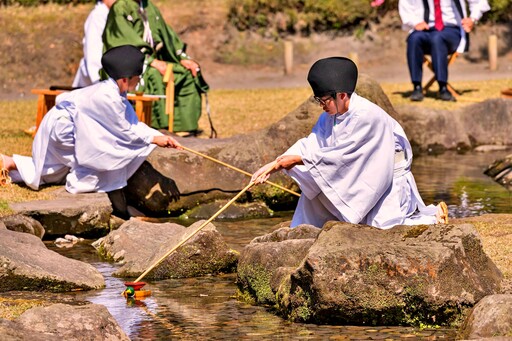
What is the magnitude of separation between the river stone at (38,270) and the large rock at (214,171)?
2966 mm

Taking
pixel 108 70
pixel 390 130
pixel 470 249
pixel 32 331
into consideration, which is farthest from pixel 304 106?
pixel 32 331

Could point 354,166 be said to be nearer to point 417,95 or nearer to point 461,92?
point 417,95

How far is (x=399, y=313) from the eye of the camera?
8.27 metres

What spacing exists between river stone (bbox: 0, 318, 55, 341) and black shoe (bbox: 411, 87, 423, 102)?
12674 millimetres

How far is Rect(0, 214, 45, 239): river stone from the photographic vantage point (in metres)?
11.3

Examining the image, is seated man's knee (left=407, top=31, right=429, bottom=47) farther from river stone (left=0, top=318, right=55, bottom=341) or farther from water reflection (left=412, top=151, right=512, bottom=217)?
river stone (left=0, top=318, right=55, bottom=341)

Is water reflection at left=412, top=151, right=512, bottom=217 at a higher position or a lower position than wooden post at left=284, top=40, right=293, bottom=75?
higher

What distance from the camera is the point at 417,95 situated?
64.0 feet

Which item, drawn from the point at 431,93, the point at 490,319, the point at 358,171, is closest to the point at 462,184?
the point at 358,171

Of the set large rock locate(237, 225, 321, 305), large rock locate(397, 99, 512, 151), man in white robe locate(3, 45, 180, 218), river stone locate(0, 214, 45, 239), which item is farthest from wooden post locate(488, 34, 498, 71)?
large rock locate(237, 225, 321, 305)

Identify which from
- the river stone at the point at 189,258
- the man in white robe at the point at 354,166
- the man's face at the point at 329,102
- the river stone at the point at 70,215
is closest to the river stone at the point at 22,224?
the river stone at the point at 70,215

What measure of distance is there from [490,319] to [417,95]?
12.2 metres

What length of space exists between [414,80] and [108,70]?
766 cm

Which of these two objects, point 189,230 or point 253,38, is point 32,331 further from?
point 253,38
